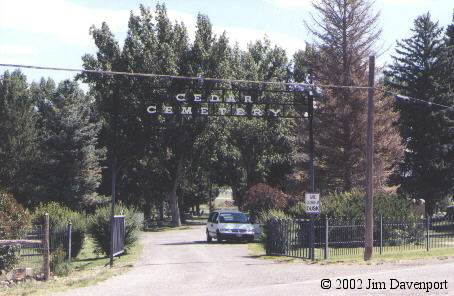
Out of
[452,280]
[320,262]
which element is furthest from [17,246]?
[452,280]

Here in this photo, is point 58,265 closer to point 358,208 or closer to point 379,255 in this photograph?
point 379,255

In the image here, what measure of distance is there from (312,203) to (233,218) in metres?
11.8

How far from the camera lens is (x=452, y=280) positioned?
1603cm

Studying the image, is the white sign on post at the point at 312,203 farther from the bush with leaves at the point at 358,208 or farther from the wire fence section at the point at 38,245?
the wire fence section at the point at 38,245

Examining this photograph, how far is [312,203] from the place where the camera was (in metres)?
23.0

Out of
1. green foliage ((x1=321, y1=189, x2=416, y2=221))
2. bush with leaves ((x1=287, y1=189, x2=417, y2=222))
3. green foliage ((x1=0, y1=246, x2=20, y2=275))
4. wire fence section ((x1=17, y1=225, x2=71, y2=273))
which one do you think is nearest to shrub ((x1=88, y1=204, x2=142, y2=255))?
wire fence section ((x1=17, y1=225, x2=71, y2=273))

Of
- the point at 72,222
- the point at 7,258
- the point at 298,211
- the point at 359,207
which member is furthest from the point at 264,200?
the point at 7,258

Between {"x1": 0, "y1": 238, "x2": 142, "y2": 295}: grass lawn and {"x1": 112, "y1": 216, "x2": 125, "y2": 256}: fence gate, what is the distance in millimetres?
368

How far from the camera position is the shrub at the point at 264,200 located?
4178cm

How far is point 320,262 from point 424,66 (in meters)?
33.6

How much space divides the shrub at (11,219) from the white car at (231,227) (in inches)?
570

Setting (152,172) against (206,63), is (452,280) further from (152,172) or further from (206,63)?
(152,172)

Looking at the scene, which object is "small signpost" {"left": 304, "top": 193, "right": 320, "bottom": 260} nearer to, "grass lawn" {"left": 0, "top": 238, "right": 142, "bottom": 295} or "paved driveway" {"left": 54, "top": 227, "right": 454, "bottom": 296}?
"paved driveway" {"left": 54, "top": 227, "right": 454, "bottom": 296}

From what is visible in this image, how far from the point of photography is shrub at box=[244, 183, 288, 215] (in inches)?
1645
